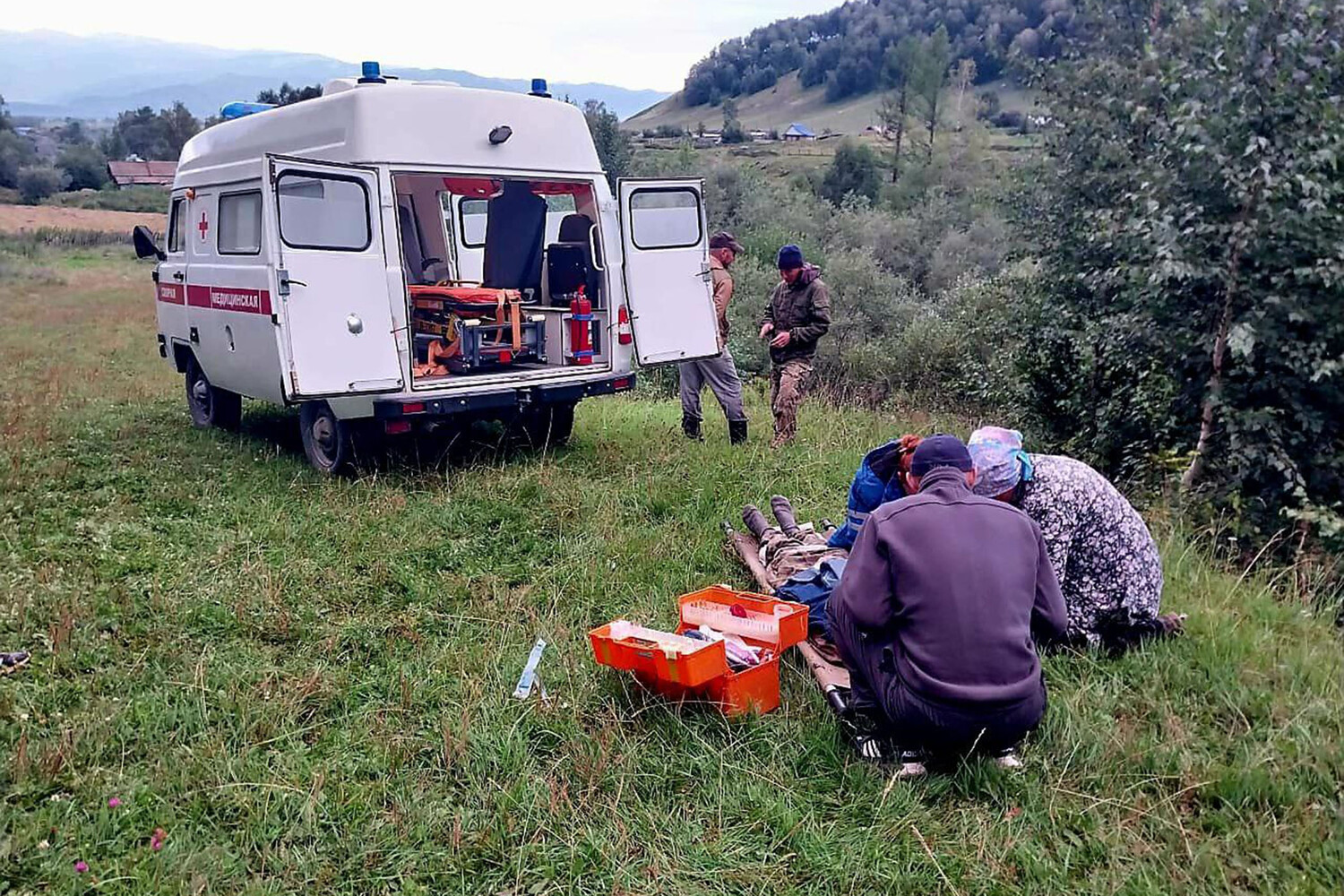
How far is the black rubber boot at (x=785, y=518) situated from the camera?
5.31 m

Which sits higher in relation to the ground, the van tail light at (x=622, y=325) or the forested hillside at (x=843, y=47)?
the forested hillside at (x=843, y=47)

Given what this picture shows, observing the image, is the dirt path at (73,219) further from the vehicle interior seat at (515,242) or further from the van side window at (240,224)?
the vehicle interior seat at (515,242)

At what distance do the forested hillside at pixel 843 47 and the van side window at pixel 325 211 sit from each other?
152 feet

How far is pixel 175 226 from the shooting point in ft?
28.4

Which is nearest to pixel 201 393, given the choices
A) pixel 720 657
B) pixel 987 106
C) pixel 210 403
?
pixel 210 403

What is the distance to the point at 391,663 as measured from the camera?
13.7 feet

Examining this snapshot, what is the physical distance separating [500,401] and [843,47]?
73.7 meters

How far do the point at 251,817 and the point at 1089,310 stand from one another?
869 cm

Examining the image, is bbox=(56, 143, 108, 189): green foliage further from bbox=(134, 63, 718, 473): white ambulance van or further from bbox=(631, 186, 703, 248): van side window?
bbox=(631, 186, 703, 248): van side window

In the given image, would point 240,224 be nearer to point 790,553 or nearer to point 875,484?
point 790,553

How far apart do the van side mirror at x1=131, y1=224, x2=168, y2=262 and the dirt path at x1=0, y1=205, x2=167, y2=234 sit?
98.8 ft

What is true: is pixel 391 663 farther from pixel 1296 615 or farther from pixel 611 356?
pixel 1296 615

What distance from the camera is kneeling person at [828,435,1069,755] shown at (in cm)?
309

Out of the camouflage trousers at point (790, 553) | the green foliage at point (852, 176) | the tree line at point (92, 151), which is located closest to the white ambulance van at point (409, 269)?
the camouflage trousers at point (790, 553)
